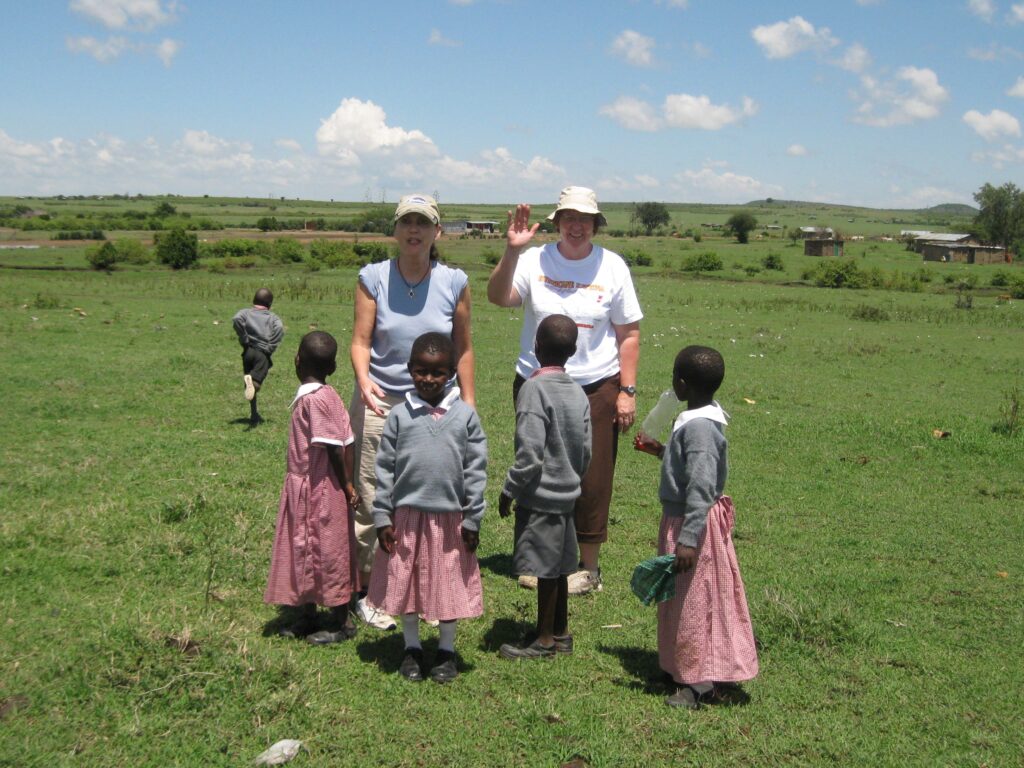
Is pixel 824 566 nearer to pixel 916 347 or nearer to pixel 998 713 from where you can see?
pixel 998 713

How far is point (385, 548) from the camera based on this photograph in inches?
171

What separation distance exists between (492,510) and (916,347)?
51.5 ft

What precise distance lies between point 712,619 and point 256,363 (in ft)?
25.1

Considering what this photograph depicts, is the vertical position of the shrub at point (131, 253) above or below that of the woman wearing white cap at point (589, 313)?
below

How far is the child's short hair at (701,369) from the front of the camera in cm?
426

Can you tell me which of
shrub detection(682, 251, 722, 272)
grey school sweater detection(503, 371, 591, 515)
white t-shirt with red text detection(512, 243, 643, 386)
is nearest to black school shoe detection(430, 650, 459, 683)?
grey school sweater detection(503, 371, 591, 515)

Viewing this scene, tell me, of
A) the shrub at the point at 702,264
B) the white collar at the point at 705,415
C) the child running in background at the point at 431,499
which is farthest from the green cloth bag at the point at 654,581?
the shrub at the point at 702,264

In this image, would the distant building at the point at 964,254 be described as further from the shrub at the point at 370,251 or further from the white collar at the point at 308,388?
the white collar at the point at 308,388

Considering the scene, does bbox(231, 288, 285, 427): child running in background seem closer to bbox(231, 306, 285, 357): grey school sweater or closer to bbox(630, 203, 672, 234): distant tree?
bbox(231, 306, 285, 357): grey school sweater

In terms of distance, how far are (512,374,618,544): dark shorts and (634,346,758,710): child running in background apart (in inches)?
50.9

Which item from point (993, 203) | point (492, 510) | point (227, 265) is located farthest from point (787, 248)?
point (492, 510)

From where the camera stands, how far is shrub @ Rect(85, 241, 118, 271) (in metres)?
42.2

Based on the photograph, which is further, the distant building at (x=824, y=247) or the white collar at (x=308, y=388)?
the distant building at (x=824, y=247)

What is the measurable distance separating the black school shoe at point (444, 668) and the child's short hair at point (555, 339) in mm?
1574
